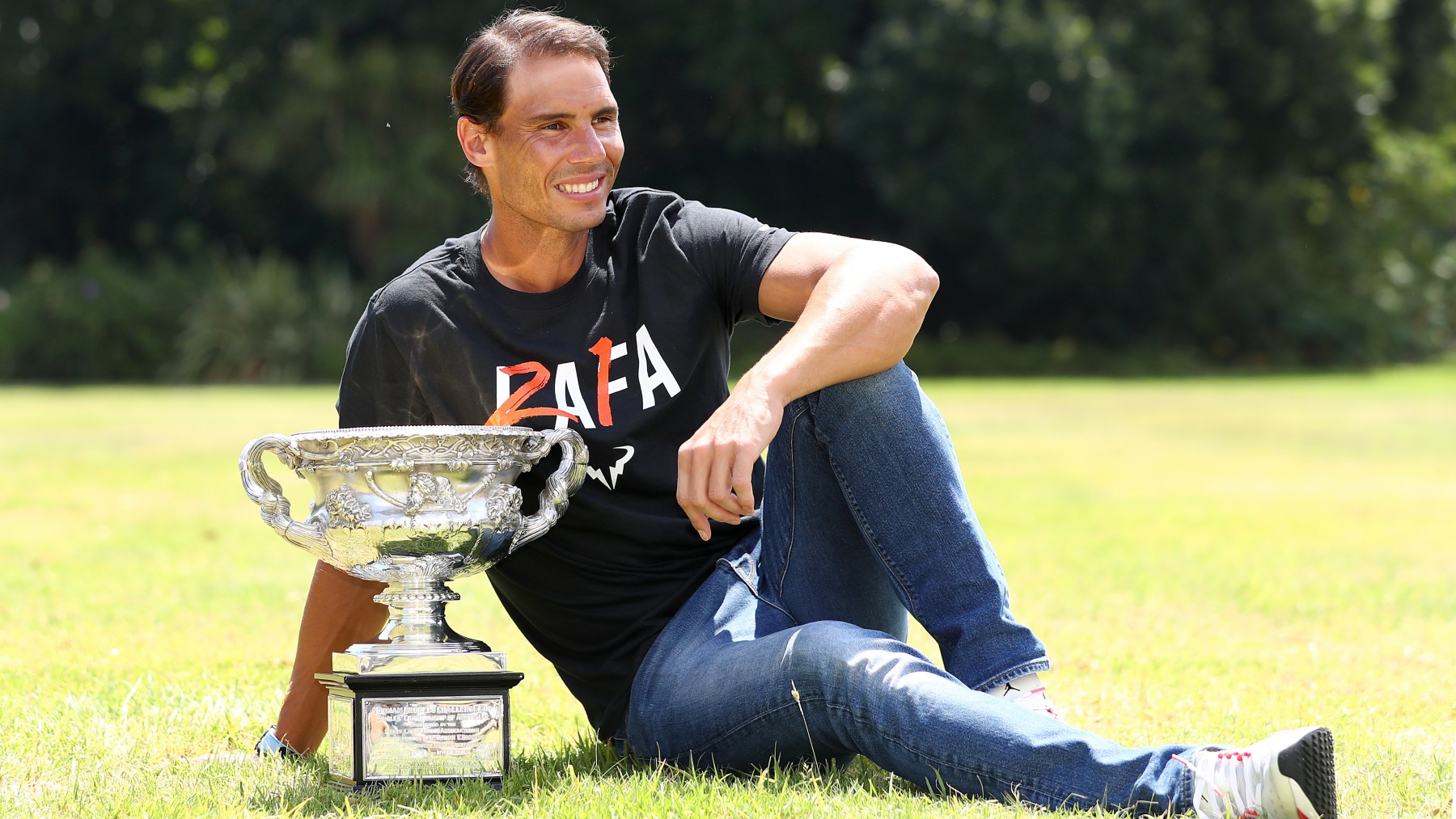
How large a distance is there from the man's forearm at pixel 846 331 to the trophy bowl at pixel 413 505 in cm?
35

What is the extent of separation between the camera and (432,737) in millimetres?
2506

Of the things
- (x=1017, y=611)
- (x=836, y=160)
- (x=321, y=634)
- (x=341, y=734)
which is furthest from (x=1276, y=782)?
(x=836, y=160)

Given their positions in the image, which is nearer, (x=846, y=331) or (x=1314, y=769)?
(x=1314, y=769)

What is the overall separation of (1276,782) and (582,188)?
59.7 inches

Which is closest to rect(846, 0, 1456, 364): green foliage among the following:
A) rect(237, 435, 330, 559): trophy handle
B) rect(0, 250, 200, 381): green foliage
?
rect(0, 250, 200, 381): green foliage

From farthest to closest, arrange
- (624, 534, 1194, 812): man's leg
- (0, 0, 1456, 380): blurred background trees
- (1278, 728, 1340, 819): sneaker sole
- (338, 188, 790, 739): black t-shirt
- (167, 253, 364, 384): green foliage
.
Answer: (0, 0, 1456, 380): blurred background trees, (167, 253, 364, 384): green foliage, (338, 188, 790, 739): black t-shirt, (624, 534, 1194, 812): man's leg, (1278, 728, 1340, 819): sneaker sole

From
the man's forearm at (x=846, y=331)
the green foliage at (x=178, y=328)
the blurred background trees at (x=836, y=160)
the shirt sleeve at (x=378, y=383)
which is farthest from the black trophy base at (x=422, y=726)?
the blurred background trees at (x=836, y=160)

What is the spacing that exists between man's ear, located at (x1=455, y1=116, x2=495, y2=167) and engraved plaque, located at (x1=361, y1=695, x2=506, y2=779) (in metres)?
1.00

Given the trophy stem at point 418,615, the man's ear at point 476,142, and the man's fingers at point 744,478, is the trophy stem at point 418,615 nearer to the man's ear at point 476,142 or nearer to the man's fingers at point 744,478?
the man's fingers at point 744,478

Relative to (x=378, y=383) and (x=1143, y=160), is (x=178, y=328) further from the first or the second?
(x=378, y=383)

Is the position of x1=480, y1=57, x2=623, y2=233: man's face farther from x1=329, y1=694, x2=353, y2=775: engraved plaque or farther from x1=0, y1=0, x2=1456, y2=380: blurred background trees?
x1=0, y1=0, x2=1456, y2=380: blurred background trees

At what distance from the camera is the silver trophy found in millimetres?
2439

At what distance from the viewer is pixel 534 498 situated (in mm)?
2840

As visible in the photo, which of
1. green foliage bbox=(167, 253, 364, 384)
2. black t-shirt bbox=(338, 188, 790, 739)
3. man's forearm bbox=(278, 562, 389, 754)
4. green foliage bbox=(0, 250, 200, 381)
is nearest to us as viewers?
black t-shirt bbox=(338, 188, 790, 739)
